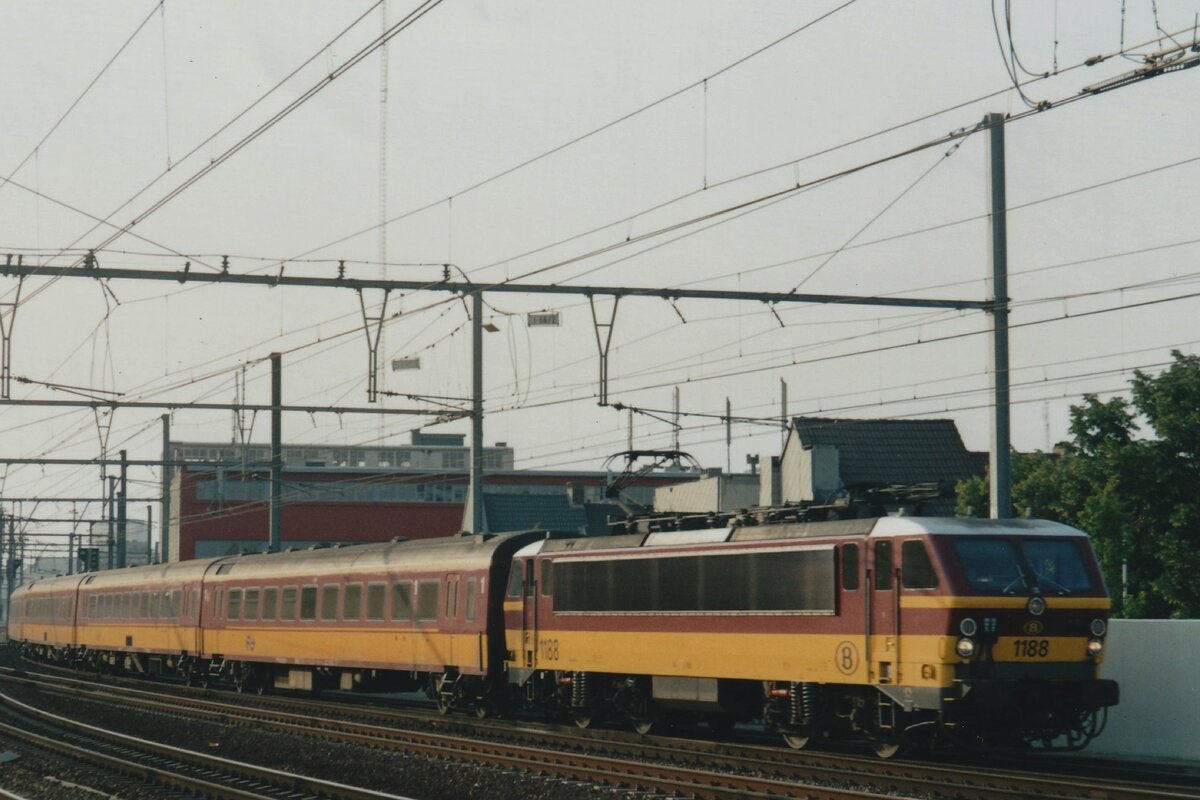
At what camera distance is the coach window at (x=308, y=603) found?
1288 inches

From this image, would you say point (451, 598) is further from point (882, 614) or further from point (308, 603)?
point (882, 614)

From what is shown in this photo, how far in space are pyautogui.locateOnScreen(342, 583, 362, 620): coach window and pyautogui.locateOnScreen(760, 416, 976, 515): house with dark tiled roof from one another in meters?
22.6

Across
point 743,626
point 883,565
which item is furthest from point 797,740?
point 883,565

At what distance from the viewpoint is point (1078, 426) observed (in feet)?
131

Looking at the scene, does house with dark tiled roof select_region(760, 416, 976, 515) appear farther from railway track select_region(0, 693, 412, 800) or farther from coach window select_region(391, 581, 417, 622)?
railway track select_region(0, 693, 412, 800)

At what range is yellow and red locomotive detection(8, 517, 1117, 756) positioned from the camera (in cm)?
1822

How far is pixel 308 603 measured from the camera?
108 ft

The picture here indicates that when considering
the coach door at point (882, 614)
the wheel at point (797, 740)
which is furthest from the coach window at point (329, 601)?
the coach door at point (882, 614)

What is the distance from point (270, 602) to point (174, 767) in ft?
43.8

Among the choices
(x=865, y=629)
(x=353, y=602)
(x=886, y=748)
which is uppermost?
(x=865, y=629)

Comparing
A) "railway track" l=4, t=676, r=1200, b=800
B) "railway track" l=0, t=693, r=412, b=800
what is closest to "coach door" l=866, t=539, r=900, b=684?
"railway track" l=4, t=676, r=1200, b=800

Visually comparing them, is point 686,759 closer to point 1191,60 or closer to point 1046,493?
point 1191,60

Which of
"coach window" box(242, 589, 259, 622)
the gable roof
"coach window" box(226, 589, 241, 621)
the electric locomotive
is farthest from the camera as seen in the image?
the gable roof

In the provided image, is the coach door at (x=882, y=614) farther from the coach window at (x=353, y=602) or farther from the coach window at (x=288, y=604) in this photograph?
the coach window at (x=288, y=604)
